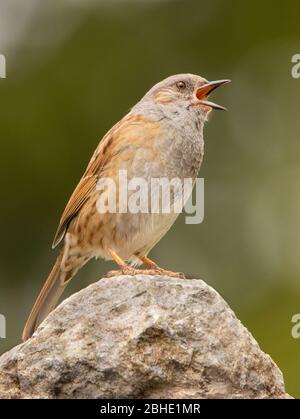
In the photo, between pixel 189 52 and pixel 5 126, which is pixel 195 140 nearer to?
pixel 5 126

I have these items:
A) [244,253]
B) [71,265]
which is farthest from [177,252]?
[71,265]

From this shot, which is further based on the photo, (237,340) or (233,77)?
(233,77)

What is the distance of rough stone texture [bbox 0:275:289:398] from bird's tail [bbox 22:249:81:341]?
1677 mm

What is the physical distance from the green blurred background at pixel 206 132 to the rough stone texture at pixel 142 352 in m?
3.43

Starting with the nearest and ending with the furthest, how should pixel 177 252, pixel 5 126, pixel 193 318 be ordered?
pixel 193 318 < pixel 5 126 < pixel 177 252

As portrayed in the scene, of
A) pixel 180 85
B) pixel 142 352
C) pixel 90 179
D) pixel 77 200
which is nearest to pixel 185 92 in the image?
pixel 180 85

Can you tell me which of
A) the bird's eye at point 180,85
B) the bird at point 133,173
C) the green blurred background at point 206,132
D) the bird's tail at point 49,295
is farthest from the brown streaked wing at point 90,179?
the green blurred background at point 206,132

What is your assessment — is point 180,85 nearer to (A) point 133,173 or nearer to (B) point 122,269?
(A) point 133,173

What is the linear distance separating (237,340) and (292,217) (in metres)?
5.05

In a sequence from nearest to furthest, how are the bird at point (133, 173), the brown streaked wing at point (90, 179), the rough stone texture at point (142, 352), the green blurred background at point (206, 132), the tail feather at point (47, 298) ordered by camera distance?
the rough stone texture at point (142, 352) < the tail feather at point (47, 298) < the bird at point (133, 173) < the brown streaked wing at point (90, 179) < the green blurred background at point (206, 132)

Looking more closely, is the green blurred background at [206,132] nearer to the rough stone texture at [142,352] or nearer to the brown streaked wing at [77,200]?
the brown streaked wing at [77,200]

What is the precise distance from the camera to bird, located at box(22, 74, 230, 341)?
25.2 feet

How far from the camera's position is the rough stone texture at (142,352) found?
5.44 m
